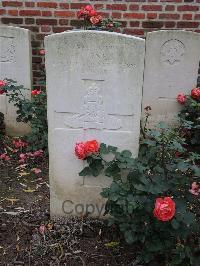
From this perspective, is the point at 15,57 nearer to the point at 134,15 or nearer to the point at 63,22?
the point at 63,22

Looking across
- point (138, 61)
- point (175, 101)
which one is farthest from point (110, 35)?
point (175, 101)

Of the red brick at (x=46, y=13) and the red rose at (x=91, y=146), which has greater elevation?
the red brick at (x=46, y=13)

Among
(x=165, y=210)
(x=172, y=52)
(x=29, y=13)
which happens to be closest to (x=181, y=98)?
(x=172, y=52)

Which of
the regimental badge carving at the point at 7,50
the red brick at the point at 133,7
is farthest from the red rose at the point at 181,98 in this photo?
the regimental badge carving at the point at 7,50

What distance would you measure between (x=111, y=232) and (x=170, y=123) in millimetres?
2035

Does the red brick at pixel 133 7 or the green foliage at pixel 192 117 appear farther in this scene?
the red brick at pixel 133 7

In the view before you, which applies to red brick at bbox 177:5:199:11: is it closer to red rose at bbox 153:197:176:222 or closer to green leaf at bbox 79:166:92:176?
green leaf at bbox 79:166:92:176

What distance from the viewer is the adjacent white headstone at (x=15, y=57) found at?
4.23 meters

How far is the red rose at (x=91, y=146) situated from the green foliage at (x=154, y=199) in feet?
0.20

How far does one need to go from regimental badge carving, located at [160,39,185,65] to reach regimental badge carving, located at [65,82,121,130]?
187 cm

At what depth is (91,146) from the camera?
8.40ft

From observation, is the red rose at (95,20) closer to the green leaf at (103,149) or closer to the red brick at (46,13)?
the red brick at (46,13)

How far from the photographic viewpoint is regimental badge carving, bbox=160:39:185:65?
4242mm

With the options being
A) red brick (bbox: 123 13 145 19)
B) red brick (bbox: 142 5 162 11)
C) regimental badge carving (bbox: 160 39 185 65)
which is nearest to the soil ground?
regimental badge carving (bbox: 160 39 185 65)
